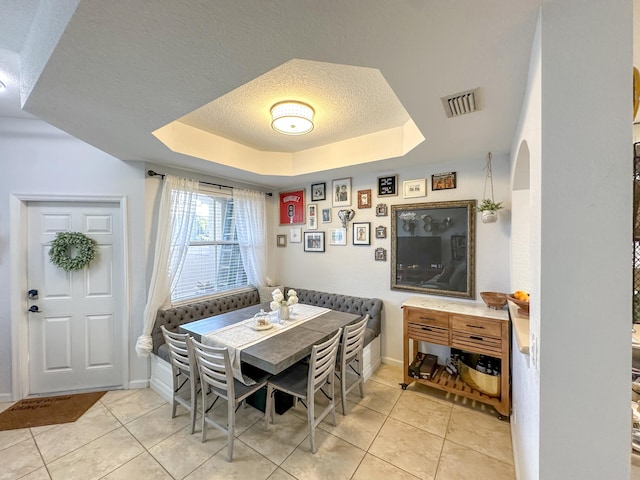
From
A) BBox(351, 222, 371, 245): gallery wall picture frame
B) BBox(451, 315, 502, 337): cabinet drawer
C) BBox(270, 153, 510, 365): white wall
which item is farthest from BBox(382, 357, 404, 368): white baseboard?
BBox(351, 222, 371, 245): gallery wall picture frame

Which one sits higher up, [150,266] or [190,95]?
[190,95]

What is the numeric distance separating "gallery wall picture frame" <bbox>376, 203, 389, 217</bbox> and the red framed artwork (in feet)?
3.89

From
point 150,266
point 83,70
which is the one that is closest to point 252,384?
point 150,266

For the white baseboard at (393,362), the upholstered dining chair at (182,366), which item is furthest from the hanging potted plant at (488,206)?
the upholstered dining chair at (182,366)

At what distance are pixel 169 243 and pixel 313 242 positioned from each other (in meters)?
1.84

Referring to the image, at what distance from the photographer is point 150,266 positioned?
109 inches

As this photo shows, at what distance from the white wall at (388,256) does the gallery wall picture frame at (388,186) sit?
2.1 inches

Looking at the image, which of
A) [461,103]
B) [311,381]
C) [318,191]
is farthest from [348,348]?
[318,191]

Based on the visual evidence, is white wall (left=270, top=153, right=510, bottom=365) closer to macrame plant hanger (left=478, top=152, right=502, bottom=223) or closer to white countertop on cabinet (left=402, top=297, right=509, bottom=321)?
macrame plant hanger (left=478, top=152, right=502, bottom=223)

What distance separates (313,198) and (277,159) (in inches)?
30.0

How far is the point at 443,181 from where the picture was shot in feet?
9.25

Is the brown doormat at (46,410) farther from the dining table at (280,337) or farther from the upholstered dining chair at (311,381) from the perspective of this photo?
the upholstered dining chair at (311,381)

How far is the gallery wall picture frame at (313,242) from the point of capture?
3.68m

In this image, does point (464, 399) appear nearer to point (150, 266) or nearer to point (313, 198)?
point (313, 198)
